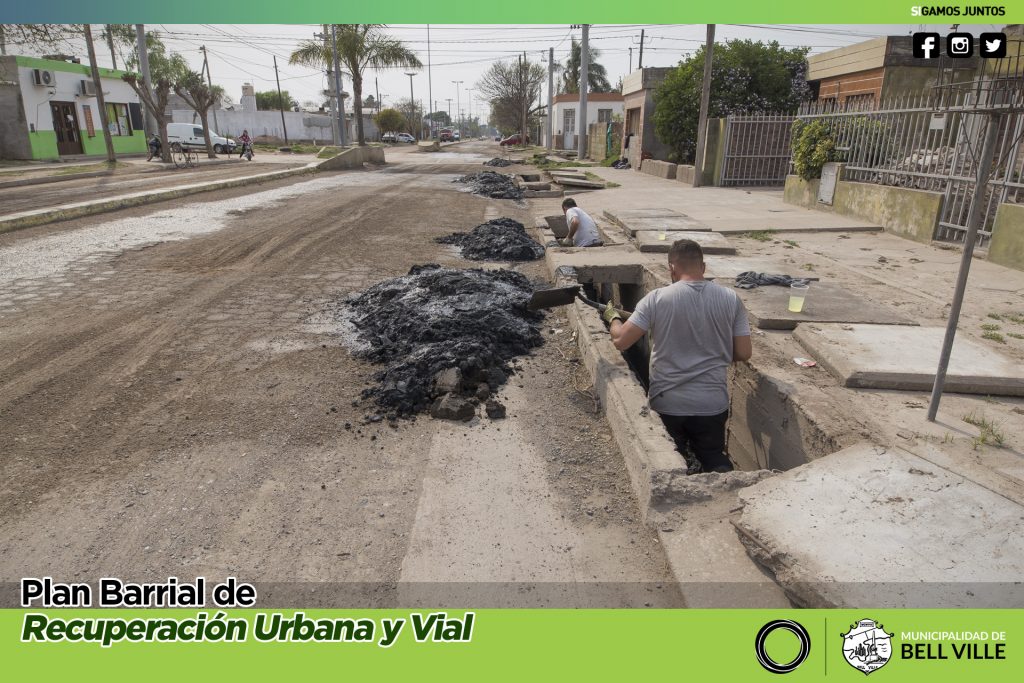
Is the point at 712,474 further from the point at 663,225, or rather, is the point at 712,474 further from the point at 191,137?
the point at 191,137

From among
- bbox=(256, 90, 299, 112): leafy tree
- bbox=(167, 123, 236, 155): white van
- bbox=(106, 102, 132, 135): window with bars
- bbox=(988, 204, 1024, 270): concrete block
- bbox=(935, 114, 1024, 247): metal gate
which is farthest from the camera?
bbox=(256, 90, 299, 112): leafy tree

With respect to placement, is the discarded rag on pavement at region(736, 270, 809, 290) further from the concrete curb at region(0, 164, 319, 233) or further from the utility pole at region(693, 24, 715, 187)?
the utility pole at region(693, 24, 715, 187)

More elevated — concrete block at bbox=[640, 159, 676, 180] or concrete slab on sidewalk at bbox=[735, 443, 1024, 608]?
concrete block at bbox=[640, 159, 676, 180]

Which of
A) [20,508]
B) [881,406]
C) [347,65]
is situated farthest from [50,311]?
[347,65]

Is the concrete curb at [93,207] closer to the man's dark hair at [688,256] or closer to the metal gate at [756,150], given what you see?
the man's dark hair at [688,256]

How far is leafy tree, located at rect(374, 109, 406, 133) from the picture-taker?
69.8m

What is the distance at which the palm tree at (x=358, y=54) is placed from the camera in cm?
3136

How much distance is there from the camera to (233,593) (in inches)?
100.0

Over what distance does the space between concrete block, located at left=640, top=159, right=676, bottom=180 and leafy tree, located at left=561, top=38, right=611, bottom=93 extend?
44.1 metres

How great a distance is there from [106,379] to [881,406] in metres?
5.27

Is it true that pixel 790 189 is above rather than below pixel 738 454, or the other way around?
above

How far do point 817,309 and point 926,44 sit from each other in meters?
2.65

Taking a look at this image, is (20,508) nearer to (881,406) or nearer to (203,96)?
(881,406)

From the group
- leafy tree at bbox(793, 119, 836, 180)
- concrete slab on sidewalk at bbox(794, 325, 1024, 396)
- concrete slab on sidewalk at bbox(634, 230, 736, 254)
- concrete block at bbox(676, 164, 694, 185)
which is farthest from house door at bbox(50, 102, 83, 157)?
concrete slab on sidewalk at bbox(794, 325, 1024, 396)
